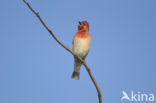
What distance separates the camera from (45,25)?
2.15 metres

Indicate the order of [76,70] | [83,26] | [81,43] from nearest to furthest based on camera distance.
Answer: [83,26]
[81,43]
[76,70]

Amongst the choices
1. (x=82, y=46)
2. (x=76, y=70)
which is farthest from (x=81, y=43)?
(x=76, y=70)

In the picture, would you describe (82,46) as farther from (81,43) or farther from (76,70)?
(76,70)

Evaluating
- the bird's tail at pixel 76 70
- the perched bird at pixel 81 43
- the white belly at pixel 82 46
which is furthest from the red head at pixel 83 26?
the bird's tail at pixel 76 70

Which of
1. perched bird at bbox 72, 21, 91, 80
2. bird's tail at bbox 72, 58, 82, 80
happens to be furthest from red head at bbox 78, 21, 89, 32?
bird's tail at bbox 72, 58, 82, 80

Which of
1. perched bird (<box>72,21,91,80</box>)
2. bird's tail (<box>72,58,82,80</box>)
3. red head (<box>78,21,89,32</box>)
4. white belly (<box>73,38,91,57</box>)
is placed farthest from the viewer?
bird's tail (<box>72,58,82,80</box>)

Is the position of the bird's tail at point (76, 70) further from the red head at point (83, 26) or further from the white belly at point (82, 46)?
the red head at point (83, 26)

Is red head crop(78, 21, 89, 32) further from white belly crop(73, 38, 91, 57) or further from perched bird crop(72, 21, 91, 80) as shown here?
white belly crop(73, 38, 91, 57)

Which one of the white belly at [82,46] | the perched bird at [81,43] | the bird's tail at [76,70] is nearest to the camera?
the perched bird at [81,43]

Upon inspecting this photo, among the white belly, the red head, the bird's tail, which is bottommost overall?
the bird's tail

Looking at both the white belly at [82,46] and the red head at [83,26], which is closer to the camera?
the red head at [83,26]

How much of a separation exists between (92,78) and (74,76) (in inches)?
113

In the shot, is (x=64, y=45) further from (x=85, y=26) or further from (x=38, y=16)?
(x=85, y=26)

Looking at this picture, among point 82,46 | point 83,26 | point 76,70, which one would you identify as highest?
point 83,26
